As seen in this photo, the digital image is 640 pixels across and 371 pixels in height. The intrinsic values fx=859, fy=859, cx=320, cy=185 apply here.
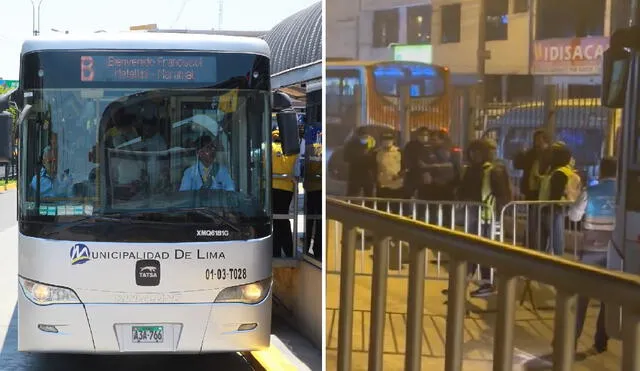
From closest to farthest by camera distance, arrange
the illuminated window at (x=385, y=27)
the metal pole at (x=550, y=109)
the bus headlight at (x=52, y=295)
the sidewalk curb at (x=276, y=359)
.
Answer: the metal pole at (x=550, y=109) < the illuminated window at (x=385, y=27) < the bus headlight at (x=52, y=295) < the sidewalk curb at (x=276, y=359)

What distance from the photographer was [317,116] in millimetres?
7172

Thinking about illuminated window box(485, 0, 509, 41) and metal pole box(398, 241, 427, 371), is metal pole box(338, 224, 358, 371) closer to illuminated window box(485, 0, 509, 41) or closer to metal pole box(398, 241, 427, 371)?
metal pole box(398, 241, 427, 371)

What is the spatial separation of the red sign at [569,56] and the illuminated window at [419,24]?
35 centimetres

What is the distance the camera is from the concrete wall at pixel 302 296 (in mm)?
7160

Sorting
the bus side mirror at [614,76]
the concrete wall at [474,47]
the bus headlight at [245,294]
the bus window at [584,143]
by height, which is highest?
the concrete wall at [474,47]

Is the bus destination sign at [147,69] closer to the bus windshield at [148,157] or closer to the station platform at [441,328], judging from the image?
the bus windshield at [148,157]

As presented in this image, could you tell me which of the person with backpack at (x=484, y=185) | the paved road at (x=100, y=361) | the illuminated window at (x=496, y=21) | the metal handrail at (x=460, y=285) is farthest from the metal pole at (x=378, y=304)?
the paved road at (x=100, y=361)

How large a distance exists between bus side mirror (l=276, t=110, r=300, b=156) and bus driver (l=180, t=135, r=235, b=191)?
31.3 inches

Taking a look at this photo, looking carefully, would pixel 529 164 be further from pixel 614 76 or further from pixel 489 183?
pixel 614 76

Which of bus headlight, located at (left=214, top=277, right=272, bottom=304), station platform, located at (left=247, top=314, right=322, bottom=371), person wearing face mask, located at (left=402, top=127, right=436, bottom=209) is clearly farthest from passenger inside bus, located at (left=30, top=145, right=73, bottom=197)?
person wearing face mask, located at (left=402, top=127, right=436, bottom=209)

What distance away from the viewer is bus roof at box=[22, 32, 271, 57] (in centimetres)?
596

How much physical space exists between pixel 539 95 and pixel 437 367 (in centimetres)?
92

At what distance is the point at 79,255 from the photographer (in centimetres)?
589

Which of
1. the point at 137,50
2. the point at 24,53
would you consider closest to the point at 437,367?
the point at 137,50
